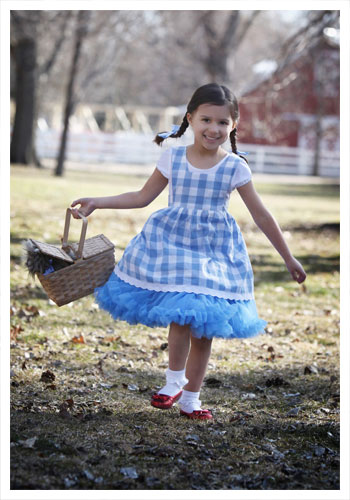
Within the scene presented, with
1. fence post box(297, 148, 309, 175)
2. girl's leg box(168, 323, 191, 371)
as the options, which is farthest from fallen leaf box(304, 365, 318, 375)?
fence post box(297, 148, 309, 175)

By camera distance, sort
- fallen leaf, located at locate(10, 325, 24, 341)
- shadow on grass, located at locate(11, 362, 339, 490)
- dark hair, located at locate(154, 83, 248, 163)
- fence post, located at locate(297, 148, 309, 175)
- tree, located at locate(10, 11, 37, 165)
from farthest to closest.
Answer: fence post, located at locate(297, 148, 309, 175)
tree, located at locate(10, 11, 37, 165)
fallen leaf, located at locate(10, 325, 24, 341)
dark hair, located at locate(154, 83, 248, 163)
shadow on grass, located at locate(11, 362, 339, 490)

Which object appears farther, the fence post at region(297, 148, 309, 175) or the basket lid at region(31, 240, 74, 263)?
the fence post at region(297, 148, 309, 175)

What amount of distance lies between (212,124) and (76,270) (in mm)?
1015

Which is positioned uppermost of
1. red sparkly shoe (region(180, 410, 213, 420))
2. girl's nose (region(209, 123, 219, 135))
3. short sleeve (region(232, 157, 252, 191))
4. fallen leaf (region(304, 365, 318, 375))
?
girl's nose (region(209, 123, 219, 135))

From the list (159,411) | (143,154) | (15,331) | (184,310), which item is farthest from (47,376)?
(143,154)

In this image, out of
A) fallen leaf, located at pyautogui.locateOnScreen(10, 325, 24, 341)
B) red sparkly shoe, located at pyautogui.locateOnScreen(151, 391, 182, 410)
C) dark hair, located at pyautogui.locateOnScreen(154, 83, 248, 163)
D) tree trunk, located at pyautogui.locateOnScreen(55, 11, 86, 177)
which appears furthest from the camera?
tree trunk, located at pyautogui.locateOnScreen(55, 11, 86, 177)

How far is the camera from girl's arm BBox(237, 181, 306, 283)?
3754 millimetres

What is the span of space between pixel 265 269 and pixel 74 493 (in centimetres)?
639

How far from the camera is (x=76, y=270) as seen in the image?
12.5 ft

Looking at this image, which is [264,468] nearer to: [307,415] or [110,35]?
[307,415]

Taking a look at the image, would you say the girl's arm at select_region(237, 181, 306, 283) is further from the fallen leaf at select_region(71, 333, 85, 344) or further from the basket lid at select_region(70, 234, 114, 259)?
the fallen leaf at select_region(71, 333, 85, 344)

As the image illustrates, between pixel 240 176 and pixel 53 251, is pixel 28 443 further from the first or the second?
pixel 240 176

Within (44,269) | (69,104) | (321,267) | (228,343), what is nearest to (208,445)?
(44,269)

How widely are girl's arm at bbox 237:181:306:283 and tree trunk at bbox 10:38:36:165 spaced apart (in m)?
18.7
